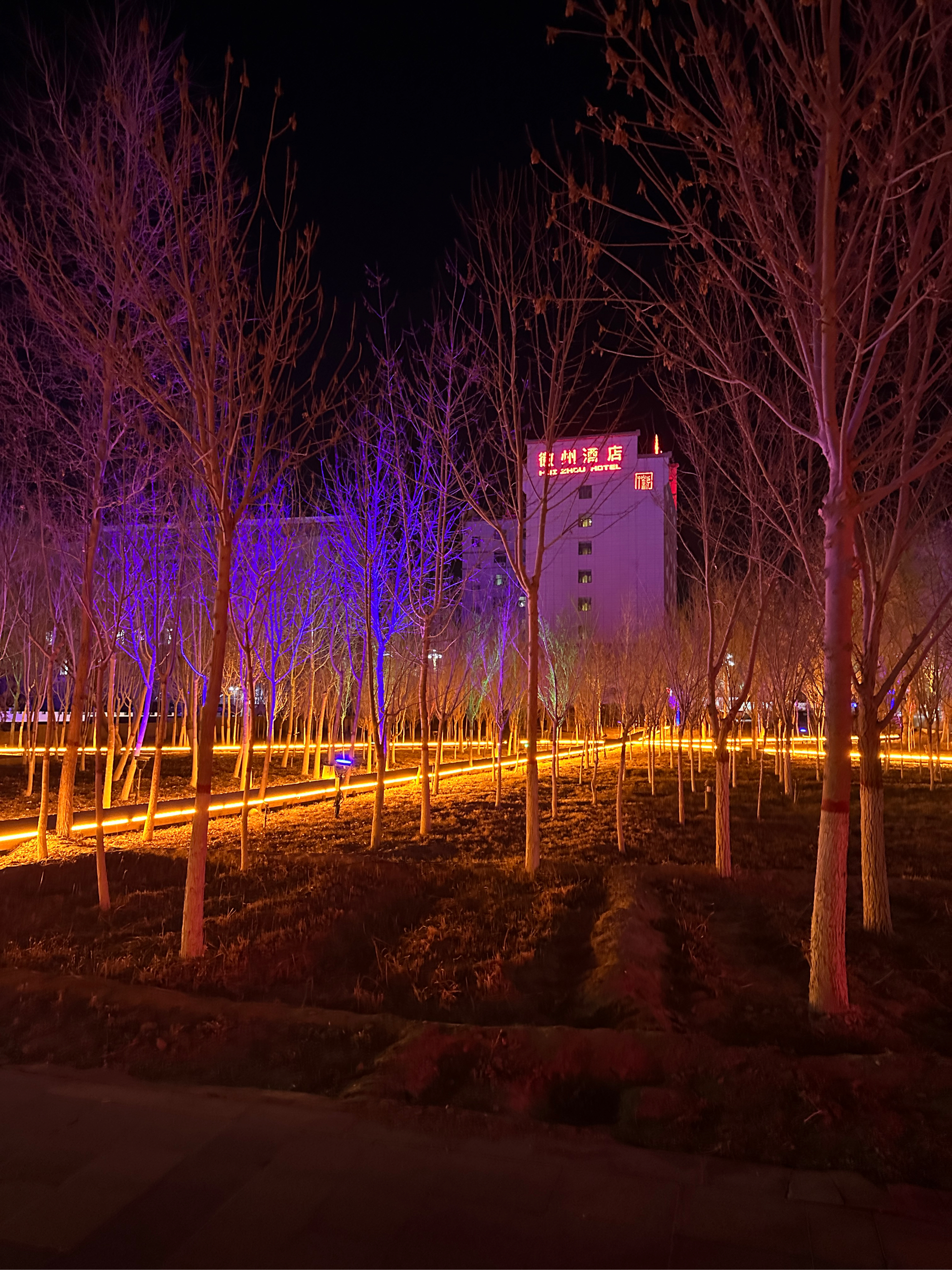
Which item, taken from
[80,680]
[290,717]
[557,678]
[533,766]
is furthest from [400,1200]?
[290,717]

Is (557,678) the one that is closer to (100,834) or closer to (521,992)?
(100,834)

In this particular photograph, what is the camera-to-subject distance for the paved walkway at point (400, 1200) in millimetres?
2723

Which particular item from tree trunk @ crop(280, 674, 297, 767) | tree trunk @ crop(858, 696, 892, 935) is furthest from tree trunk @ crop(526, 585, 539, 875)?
tree trunk @ crop(280, 674, 297, 767)

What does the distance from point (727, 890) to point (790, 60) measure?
22.2 feet

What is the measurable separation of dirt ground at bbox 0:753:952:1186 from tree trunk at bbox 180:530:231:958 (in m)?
0.26

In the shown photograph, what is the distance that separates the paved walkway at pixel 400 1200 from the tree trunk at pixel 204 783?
198 cm

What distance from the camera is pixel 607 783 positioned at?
1888 centimetres

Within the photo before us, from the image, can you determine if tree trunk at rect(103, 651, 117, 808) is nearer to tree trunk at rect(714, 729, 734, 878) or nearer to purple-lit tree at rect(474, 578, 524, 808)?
purple-lit tree at rect(474, 578, 524, 808)

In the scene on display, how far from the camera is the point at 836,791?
15.9 feet

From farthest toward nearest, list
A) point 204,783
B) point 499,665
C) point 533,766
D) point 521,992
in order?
point 499,665 < point 533,766 < point 204,783 < point 521,992

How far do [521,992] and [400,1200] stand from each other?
2332mm

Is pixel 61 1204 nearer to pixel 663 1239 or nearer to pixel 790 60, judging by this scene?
pixel 663 1239

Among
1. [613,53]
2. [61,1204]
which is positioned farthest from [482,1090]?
[613,53]

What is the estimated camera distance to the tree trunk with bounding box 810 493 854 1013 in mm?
4840
